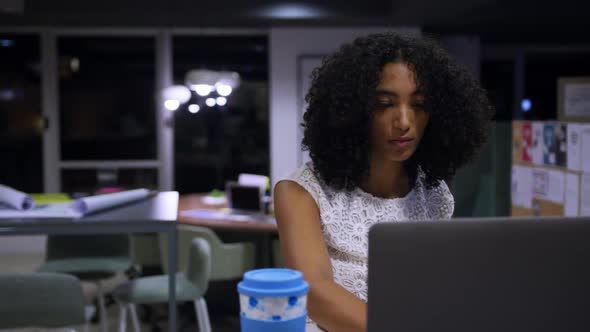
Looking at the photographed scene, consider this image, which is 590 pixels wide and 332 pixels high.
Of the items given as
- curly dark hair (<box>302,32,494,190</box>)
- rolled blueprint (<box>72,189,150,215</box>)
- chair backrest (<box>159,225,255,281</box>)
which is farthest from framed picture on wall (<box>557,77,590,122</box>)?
rolled blueprint (<box>72,189,150,215</box>)

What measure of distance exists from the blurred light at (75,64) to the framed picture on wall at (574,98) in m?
5.31

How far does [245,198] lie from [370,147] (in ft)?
9.48

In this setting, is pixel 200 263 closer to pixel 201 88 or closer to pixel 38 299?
pixel 38 299

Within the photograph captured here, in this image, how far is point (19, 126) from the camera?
6590 millimetres

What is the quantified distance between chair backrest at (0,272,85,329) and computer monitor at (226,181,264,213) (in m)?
2.09

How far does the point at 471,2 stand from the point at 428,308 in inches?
196

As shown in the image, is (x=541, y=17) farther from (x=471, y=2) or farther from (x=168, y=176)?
(x=168, y=176)

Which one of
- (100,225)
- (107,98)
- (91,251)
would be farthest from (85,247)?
(107,98)

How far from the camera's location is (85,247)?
3277 millimetres

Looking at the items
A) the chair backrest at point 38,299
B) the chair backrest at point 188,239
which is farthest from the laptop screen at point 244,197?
the chair backrest at point 38,299

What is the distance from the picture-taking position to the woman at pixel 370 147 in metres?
1.18

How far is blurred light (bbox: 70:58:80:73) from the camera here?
663cm

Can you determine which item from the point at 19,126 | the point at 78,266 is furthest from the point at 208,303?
the point at 19,126

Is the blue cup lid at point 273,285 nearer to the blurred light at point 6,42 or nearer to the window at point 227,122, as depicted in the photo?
the window at point 227,122
